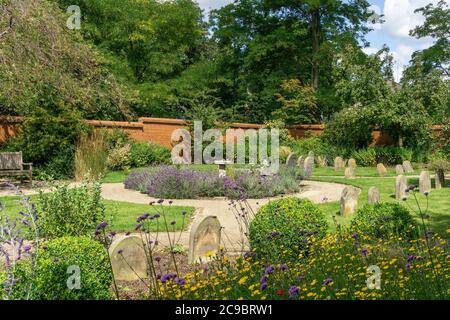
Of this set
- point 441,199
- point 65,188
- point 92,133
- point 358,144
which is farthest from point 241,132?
point 65,188

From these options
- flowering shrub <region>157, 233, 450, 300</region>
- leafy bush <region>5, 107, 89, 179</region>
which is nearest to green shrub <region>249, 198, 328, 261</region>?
flowering shrub <region>157, 233, 450, 300</region>

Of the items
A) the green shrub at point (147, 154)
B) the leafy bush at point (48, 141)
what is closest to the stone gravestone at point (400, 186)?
the leafy bush at point (48, 141)

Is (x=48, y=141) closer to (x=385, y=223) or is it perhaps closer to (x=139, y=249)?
(x=139, y=249)

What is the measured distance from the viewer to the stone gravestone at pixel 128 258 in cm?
526

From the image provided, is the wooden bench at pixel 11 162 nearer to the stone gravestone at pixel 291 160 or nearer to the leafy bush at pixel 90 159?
the leafy bush at pixel 90 159

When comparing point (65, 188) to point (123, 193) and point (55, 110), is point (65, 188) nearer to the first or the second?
point (123, 193)

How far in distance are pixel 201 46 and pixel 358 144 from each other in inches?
689

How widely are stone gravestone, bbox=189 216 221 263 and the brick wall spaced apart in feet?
46.8

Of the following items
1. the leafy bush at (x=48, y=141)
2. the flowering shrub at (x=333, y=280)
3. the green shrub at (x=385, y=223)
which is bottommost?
the flowering shrub at (x=333, y=280)

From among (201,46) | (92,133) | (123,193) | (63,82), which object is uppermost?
(201,46)

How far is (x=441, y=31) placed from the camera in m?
36.7

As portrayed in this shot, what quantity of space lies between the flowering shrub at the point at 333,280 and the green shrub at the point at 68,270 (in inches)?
23.4

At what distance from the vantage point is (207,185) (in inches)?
498

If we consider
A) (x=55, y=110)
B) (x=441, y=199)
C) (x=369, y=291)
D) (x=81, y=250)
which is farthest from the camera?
(x=55, y=110)
